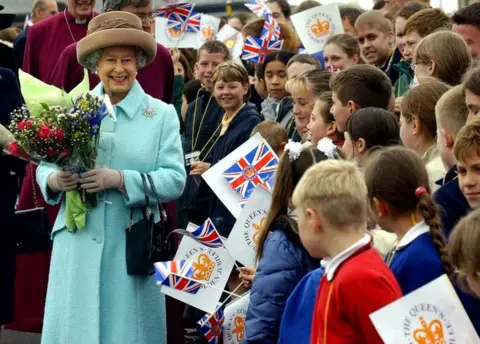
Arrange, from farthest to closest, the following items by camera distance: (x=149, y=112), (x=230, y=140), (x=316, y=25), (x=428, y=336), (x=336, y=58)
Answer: (x=316, y=25) < (x=336, y=58) < (x=230, y=140) < (x=149, y=112) < (x=428, y=336)

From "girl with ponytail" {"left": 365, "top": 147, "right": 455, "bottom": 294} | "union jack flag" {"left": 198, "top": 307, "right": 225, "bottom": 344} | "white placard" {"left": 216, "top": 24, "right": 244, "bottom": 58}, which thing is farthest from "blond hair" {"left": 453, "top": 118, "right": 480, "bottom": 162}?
"white placard" {"left": 216, "top": 24, "right": 244, "bottom": 58}

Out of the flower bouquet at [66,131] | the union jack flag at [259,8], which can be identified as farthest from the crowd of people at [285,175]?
the union jack flag at [259,8]

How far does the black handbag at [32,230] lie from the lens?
7445 millimetres

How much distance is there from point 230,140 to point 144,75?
79 centimetres

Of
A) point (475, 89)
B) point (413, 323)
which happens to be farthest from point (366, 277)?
point (475, 89)

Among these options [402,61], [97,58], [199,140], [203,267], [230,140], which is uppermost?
[402,61]

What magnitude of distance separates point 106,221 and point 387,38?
350 cm

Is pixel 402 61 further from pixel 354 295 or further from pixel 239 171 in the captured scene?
pixel 354 295

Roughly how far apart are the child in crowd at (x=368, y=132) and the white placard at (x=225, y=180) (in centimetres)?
86

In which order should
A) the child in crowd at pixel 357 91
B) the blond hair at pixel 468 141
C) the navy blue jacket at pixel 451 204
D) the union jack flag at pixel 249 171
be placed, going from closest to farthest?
the blond hair at pixel 468 141 → the navy blue jacket at pixel 451 204 → the child in crowd at pixel 357 91 → the union jack flag at pixel 249 171

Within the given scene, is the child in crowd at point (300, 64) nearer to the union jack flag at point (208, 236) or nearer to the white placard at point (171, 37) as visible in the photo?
the union jack flag at point (208, 236)

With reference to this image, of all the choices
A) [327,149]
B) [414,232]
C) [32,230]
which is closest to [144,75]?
[32,230]

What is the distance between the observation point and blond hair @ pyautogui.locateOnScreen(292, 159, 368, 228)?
4.30 meters

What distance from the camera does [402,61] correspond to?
7.81m
